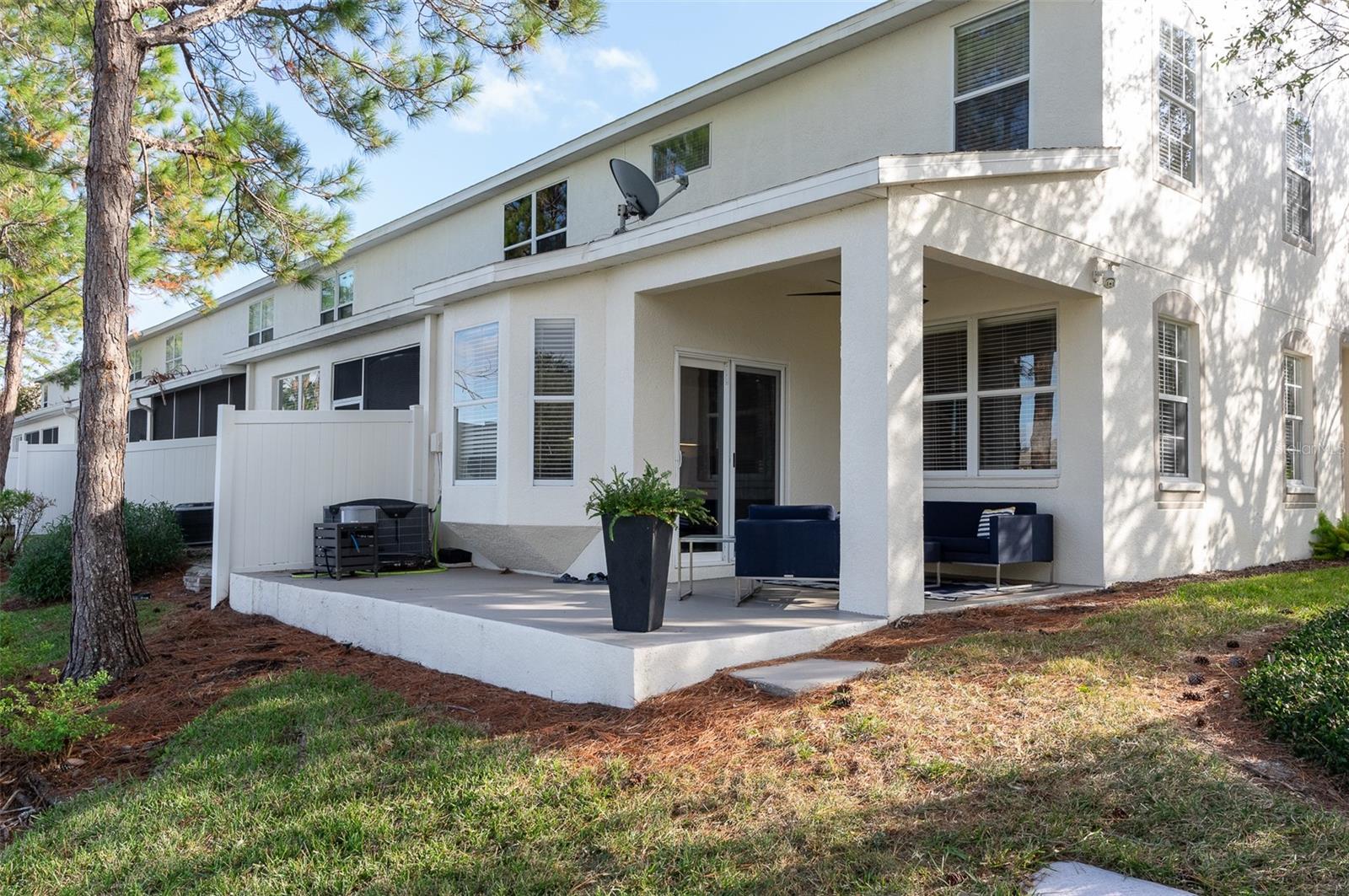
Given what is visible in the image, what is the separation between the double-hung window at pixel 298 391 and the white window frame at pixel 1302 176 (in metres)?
13.8

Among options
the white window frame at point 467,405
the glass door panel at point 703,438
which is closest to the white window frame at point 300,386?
the white window frame at point 467,405

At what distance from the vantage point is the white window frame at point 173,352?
88.9ft

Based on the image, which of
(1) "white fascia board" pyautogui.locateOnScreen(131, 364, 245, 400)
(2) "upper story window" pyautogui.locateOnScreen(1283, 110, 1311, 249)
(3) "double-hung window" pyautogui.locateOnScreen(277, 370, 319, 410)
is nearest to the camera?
(2) "upper story window" pyautogui.locateOnScreen(1283, 110, 1311, 249)

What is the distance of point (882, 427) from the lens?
7055mm

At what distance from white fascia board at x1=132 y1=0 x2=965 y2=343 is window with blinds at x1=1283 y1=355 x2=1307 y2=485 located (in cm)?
727

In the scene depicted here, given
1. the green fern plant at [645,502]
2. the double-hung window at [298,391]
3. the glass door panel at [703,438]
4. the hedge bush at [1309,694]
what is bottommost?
the hedge bush at [1309,694]

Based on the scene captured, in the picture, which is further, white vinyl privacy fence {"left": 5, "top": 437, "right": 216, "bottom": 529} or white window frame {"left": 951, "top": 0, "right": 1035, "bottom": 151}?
white vinyl privacy fence {"left": 5, "top": 437, "right": 216, "bottom": 529}

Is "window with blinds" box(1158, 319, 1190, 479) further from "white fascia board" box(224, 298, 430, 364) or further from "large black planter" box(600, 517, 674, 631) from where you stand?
"white fascia board" box(224, 298, 430, 364)

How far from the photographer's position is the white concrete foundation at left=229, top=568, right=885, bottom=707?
18.8ft

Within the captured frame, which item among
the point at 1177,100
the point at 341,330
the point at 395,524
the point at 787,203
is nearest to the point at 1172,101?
the point at 1177,100

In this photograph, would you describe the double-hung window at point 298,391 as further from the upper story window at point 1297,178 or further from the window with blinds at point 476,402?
the upper story window at point 1297,178

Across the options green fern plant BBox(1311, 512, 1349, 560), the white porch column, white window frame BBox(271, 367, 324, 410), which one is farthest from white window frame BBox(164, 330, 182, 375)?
green fern plant BBox(1311, 512, 1349, 560)

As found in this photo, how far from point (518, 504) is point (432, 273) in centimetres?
893

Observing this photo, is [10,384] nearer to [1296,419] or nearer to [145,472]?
[145,472]
